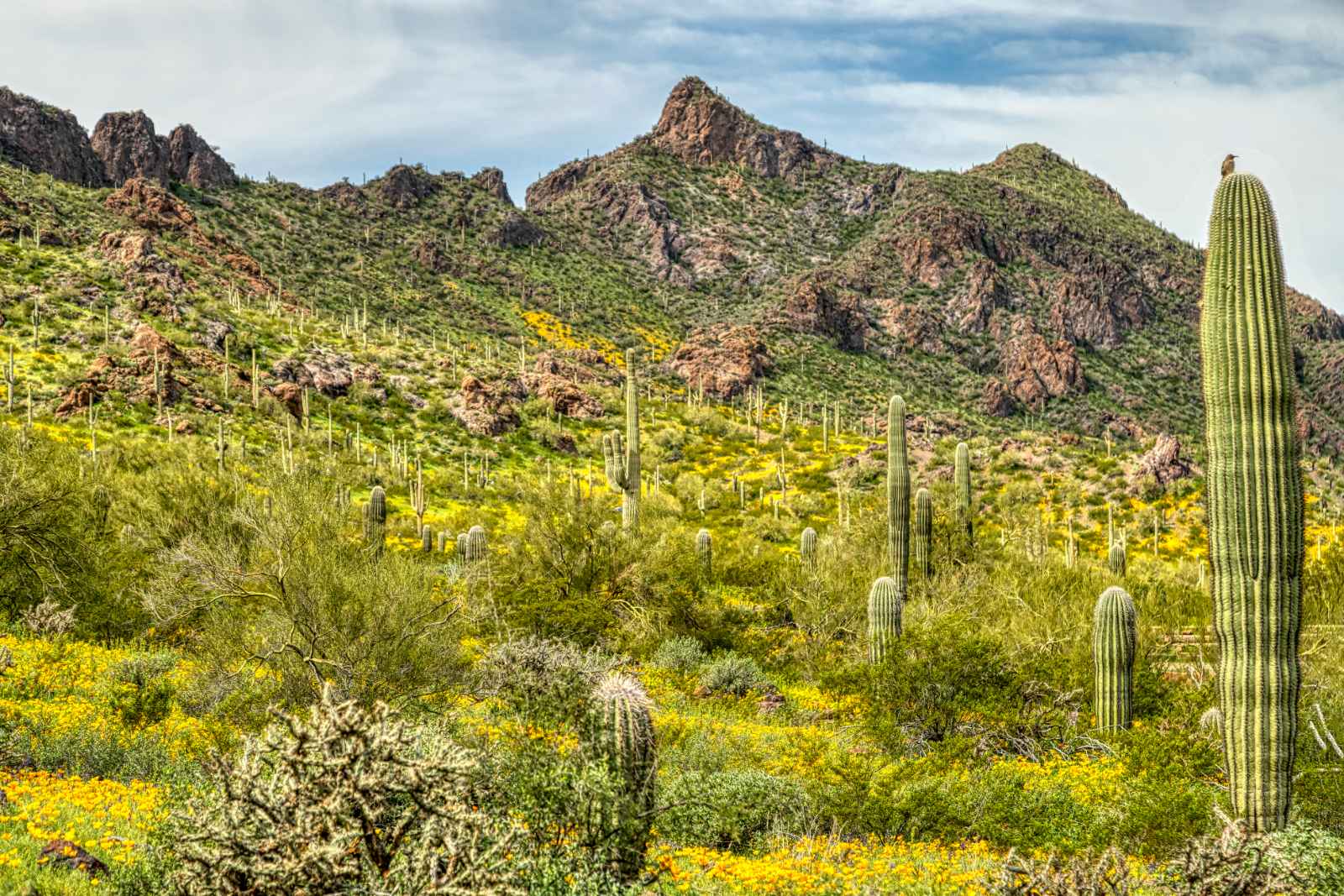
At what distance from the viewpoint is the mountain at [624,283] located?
153 ft

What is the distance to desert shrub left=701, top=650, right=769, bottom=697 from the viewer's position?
1380 centimetres

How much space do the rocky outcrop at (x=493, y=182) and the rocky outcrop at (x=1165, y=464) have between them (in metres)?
91.7

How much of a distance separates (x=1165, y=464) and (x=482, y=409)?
3320cm

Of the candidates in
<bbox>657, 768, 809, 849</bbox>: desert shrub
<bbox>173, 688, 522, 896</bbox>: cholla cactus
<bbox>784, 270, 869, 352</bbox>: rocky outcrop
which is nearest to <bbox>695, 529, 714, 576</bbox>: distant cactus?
<bbox>657, 768, 809, 849</bbox>: desert shrub

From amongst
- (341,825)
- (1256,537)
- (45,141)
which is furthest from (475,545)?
(45,141)

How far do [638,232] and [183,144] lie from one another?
166ft

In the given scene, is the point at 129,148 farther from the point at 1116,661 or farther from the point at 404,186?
the point at 1116,661

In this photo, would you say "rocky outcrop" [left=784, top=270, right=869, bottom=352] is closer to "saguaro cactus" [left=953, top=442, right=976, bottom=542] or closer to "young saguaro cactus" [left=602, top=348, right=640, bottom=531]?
"young saguaro cactus" [left=602, top=348, right=640, bottom=531]

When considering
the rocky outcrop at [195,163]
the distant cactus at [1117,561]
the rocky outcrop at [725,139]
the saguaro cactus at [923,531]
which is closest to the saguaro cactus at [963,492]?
the saguaro cactus at [923,531]

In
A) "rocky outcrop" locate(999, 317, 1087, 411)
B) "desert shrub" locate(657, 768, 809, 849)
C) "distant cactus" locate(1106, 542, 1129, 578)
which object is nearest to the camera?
"desert shrub" locate(657, 768, 809, 849)

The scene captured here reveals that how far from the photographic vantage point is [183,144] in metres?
89.6

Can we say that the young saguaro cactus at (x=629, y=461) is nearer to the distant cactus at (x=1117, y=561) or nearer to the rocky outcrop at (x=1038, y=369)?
the distant cactus at (x=1117, y=561)

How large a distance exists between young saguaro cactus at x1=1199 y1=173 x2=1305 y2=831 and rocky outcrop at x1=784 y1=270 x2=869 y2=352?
251ft

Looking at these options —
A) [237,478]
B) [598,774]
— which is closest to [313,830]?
[598,774]
